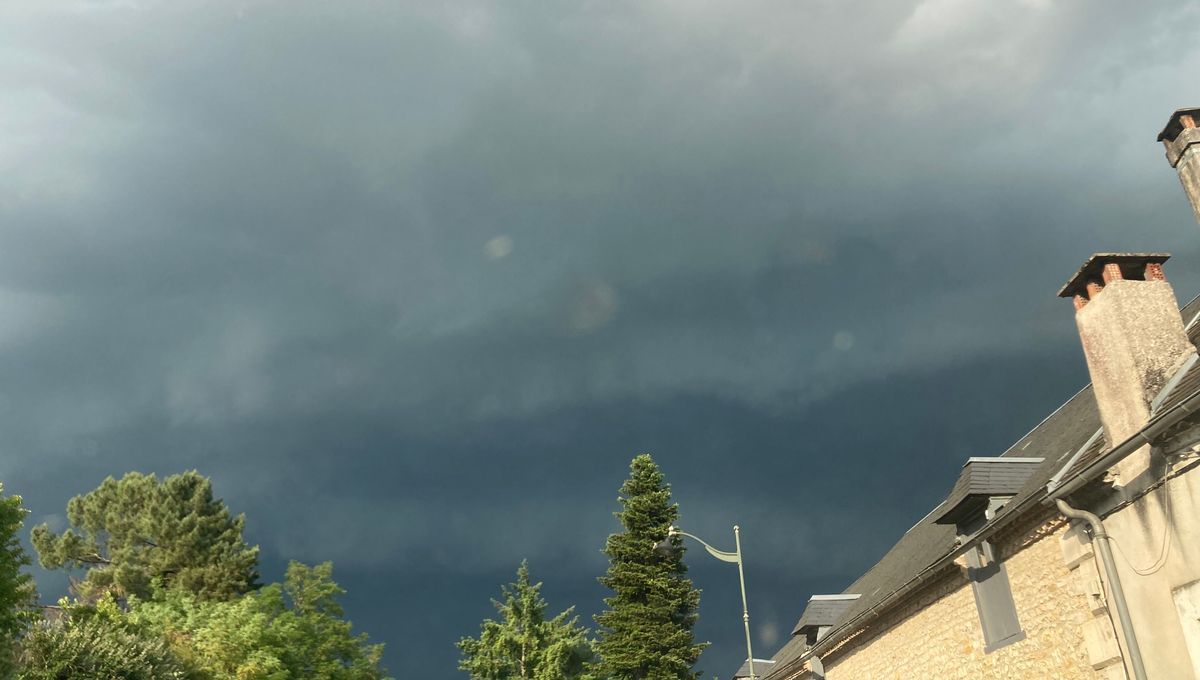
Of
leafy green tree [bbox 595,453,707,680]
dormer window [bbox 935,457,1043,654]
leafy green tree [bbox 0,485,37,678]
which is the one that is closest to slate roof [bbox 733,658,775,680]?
leafy green tree [bbox 595,453,707,680]

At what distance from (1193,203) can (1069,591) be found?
6.94 m

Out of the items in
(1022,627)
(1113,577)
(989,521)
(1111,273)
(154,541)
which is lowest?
(1022,627)

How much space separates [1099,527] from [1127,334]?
3160mm

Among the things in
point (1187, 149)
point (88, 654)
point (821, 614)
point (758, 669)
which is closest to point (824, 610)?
point (821, 614)

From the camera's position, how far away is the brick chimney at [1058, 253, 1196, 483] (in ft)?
42.9

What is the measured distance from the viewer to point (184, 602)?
38.0 m

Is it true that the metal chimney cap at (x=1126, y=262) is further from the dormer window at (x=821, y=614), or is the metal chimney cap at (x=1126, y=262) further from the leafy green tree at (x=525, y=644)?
the leafy green tree at (x=525, y=644)

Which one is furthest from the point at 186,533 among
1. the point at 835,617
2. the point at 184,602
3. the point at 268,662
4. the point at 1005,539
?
the point at 1005,539

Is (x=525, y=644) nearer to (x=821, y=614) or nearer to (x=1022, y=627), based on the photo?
(x=821, y=614)

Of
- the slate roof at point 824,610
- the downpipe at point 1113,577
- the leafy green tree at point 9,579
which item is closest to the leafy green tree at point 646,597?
the slate roof at point 824,610

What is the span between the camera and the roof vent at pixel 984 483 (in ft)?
54.3

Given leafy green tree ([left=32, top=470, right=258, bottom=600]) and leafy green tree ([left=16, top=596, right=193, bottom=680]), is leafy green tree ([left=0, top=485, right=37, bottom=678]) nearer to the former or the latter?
leafy green tree ([left=16, top=596, right=193, bottom=680])

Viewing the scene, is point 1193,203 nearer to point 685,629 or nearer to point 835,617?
point 835,617

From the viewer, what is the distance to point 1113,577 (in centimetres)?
1249
